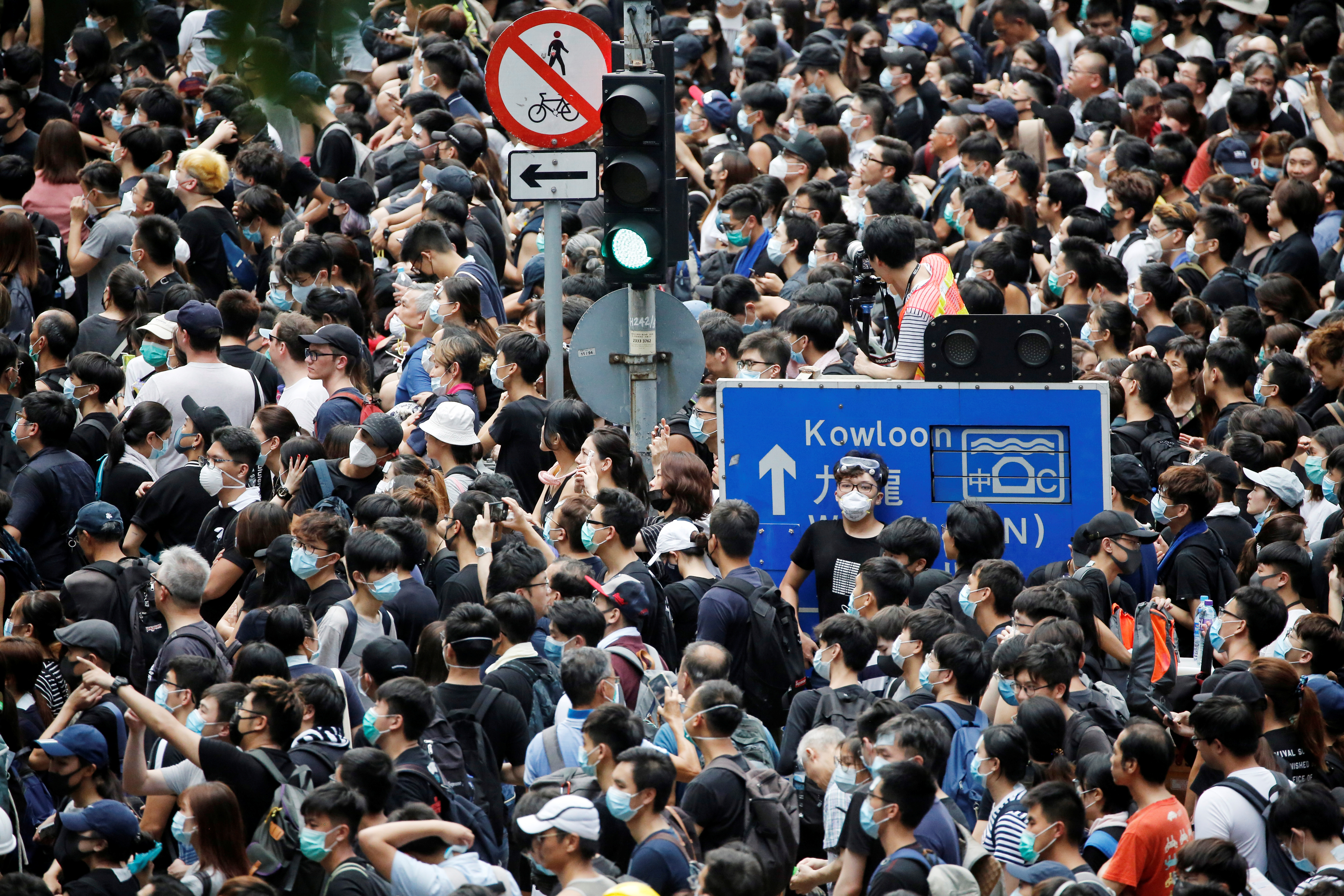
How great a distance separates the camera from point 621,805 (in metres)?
5.93

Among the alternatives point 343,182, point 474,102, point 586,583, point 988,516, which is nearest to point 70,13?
point 586,583

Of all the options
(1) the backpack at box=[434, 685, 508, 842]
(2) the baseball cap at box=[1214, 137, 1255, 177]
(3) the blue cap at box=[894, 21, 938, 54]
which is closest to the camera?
(1) the backpack at box=[434, 685, 508, 842]

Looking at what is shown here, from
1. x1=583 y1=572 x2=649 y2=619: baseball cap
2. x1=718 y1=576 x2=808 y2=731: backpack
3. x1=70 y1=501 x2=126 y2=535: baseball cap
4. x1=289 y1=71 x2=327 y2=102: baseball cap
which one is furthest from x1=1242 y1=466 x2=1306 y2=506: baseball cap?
x1=289 y1=71 x2=327 y2=102: baseball cap

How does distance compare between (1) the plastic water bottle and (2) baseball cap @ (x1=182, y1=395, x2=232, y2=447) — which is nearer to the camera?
(1) the plastic water bottle

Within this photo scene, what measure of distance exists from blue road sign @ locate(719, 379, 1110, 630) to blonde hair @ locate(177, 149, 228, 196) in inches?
205

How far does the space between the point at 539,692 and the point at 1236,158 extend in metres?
9.96

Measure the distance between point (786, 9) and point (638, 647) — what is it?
1318 cm

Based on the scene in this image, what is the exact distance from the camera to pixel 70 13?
8.63ft

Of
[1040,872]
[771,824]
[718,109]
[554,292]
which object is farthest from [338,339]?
[718,109]

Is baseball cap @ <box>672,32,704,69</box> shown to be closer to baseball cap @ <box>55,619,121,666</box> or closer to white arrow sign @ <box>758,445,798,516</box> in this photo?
white arrow sign @ <box>758,445,798,516</box>

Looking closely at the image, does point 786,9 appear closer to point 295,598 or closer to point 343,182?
point 343,182

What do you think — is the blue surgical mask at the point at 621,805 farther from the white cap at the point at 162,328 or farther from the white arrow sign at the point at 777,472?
the white cap at the point at 162,328

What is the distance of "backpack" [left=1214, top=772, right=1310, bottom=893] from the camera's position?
246 inches

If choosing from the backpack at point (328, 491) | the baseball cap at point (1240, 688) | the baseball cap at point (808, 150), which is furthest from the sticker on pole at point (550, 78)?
the baseball cap at point (808, 150)
